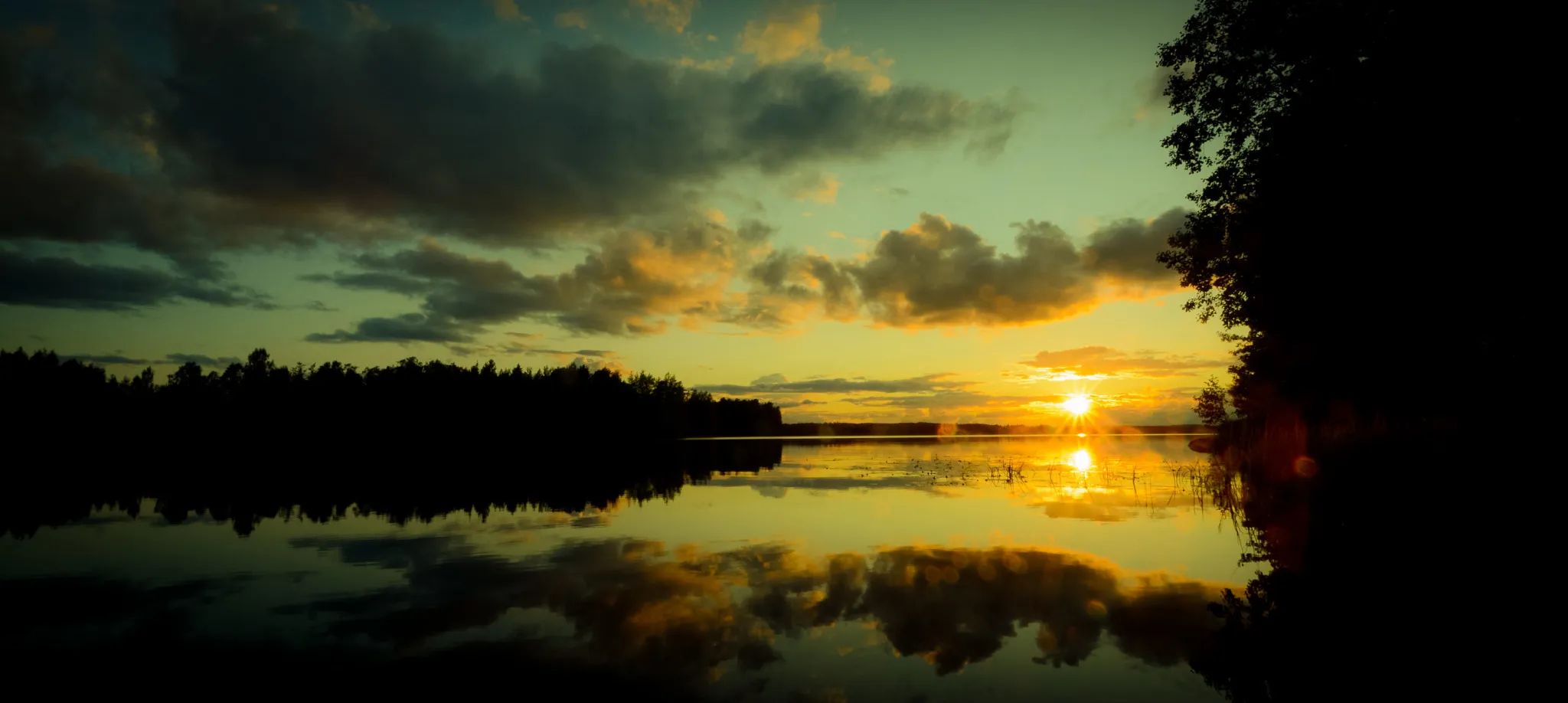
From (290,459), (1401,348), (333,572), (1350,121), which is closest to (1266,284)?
(1401,348)

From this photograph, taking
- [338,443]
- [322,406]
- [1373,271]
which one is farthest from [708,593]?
[322,406]

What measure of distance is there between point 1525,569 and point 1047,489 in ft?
69.6

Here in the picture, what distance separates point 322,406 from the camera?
111 metres

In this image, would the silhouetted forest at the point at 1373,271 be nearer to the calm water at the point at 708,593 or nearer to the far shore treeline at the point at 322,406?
the calm water at the point at 708,593

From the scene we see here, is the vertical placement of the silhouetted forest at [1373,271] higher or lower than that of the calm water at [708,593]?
higher

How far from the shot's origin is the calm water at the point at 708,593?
27.8ft

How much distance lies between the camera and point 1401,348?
→ 20.2 meters

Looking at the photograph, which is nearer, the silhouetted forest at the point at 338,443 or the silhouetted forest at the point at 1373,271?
the silhouetted forest at the point at 1373,271

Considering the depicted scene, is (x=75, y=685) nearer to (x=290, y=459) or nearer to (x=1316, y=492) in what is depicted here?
(x=1316, y=492)

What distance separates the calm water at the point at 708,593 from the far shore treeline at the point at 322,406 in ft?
195

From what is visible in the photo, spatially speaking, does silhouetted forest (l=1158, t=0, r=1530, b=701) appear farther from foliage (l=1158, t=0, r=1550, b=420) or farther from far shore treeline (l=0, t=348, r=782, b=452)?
far shore treeline (l=0, t=348, r=782, b=452)

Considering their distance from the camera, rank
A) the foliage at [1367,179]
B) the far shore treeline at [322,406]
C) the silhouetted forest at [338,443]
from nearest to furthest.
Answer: the foliage at [1367,179], the silhouetted forest at [338,443], the far shore treeline at [322,406]

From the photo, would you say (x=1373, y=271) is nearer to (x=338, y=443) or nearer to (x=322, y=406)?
(x=338, y=443)

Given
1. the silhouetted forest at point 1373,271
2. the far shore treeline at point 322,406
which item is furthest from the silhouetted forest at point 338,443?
the silhouetted forest at point 1373,271
